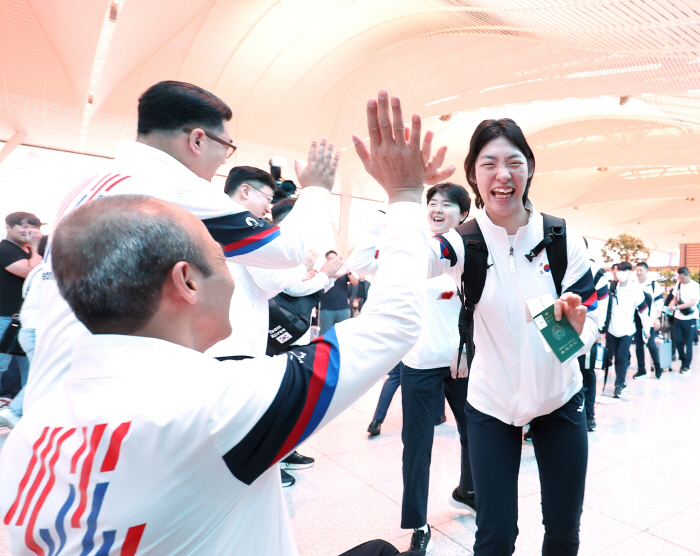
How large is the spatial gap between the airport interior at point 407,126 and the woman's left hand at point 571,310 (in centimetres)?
36

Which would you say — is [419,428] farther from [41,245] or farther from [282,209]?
[41,245]

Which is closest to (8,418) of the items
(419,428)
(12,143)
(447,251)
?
(419,428)

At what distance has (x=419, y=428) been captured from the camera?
2900 millimetres

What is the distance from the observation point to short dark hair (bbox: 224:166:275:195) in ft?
10.1

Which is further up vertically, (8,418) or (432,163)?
(432,163)

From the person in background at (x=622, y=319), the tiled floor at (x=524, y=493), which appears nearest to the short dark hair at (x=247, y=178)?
the tiled floor at (x=524, y=493)

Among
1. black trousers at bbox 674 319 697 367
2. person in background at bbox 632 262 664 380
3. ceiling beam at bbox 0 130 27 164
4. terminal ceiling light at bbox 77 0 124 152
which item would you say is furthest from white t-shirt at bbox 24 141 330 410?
ceiling beam at bbox 0 130 27 164

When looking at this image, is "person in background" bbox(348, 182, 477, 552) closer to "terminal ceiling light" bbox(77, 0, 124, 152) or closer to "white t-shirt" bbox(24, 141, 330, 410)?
"white t-shirt" bbox(24, 141, 330, 410)

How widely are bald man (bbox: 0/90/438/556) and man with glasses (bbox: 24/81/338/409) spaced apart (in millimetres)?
707

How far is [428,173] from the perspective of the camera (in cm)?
123

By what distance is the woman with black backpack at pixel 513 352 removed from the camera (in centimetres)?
188

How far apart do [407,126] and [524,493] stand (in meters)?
2.61

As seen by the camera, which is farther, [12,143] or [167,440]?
[12,143]

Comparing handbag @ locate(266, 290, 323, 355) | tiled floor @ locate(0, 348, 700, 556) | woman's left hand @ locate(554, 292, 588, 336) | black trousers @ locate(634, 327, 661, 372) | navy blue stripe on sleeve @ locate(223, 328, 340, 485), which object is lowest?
tiled floor @ locate(0, 348, 700, 556)
